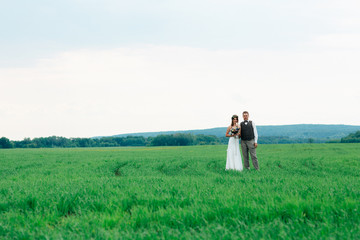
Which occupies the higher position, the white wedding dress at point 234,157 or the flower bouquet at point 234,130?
the flower bouquet at point 234,130

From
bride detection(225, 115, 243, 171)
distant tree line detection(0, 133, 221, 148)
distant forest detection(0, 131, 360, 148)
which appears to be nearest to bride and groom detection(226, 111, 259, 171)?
bride detection(225, 115, 243, 171)

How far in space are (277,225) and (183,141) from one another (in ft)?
435

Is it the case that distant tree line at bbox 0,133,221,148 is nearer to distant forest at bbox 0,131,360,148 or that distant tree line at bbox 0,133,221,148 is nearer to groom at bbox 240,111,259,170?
distant forest at bbox 0,131,360,148

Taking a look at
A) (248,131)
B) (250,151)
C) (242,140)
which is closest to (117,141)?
(242,140)

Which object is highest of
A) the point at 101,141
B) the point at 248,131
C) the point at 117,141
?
the point at 248,131

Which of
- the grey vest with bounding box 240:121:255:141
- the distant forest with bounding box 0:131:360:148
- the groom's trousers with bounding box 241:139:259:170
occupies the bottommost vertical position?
the distant forest with bounding box 0:131:360:148

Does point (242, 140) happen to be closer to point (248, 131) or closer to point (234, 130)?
point (248, 131)

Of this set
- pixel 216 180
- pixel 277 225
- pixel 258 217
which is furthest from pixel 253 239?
pixel 216 180

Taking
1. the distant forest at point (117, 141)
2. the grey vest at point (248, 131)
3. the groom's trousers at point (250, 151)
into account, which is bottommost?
the distant forest at point (117, 141)

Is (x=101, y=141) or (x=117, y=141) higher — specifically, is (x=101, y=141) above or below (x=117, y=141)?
above

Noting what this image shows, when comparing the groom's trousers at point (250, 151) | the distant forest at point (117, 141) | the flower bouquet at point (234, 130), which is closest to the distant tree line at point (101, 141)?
the distant forest at point (117, 141)

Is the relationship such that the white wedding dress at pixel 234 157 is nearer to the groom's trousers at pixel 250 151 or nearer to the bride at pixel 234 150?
the bride at pixel 234 150

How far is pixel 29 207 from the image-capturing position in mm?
6297

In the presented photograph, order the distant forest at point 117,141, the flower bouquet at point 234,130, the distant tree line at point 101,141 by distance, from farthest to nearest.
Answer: the distant tree line at point 101,141 → the distant forest at point 117,141 → the flower bouquet at point 234,130
